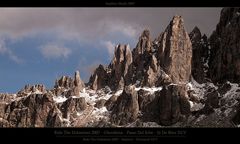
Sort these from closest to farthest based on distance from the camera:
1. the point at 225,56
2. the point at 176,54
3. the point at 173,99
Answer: the point at 225,56, the point at 173,99, the point at 176,54

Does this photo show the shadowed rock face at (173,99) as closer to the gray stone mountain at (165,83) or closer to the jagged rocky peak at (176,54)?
the gray stone mountain at (165,83)

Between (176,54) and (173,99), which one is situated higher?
(176,54)

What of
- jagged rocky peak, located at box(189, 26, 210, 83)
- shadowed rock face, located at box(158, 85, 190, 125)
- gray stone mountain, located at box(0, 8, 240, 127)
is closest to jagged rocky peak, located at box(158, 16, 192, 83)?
gray stone mountain, located at box(0, 8, 240, 127)

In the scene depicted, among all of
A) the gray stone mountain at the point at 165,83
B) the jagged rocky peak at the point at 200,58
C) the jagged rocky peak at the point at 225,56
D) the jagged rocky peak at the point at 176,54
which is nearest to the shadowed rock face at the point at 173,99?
the gray stone mountain at the point at 165,83

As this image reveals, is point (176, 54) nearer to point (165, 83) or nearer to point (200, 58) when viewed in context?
point (200, 58)

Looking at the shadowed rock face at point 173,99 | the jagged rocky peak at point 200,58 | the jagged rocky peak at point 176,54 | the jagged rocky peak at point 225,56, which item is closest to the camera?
the jagged rocky peak at point 225,56

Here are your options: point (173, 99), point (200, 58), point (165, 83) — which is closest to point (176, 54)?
point (200, 58)

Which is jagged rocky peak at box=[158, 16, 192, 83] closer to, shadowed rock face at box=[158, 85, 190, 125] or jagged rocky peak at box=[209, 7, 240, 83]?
shadowed rock face at box=[158, 85, 190, 125]
